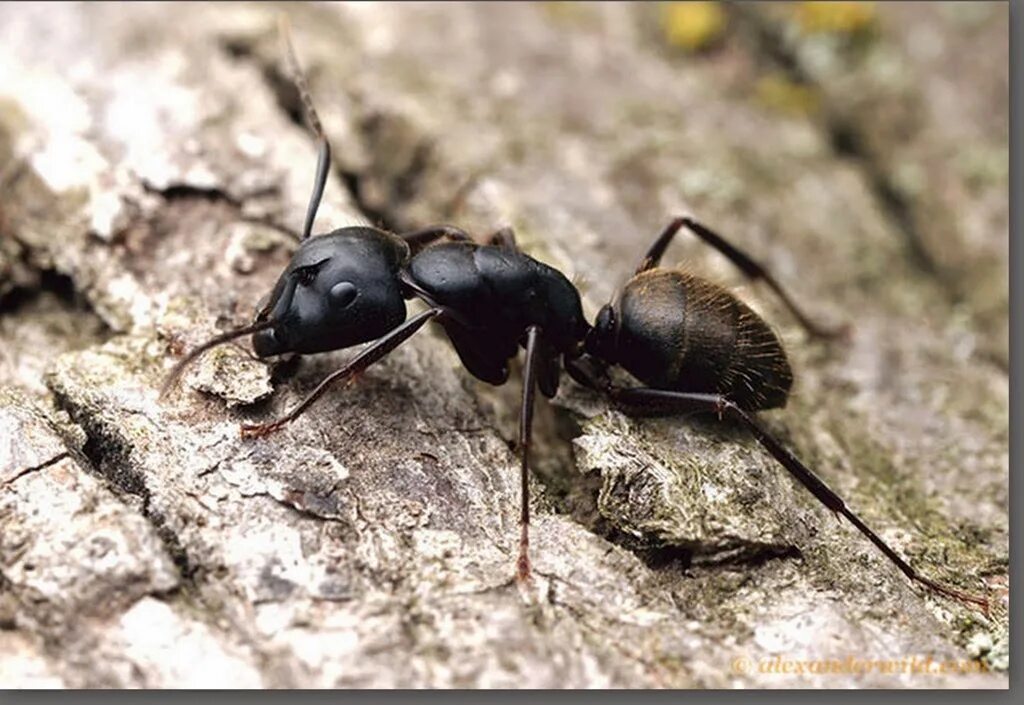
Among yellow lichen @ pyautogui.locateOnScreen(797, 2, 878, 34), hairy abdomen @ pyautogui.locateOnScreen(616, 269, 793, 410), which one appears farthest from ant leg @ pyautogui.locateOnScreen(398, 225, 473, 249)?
yellow lichen @ pyautogui.locateOnScreen(797, 2, 878, 34)

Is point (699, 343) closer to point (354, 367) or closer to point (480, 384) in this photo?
point (480, 384)

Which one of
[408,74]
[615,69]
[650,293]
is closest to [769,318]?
[650,293]

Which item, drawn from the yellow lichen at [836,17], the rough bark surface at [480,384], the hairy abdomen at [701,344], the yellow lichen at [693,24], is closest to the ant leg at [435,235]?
A: the rough bark surface at [480,384]

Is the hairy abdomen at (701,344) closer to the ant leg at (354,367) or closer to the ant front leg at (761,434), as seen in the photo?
the ant front leg at (761,434)

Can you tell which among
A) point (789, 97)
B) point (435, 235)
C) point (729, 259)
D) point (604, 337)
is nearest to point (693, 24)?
point (789, 97)

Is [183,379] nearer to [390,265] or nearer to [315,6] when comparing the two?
[390,265]

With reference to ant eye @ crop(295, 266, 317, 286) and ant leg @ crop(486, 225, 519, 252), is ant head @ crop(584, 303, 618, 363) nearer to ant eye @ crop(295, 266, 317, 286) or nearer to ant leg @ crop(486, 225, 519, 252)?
ant leg @ crop(486, 225, 519, 252)
